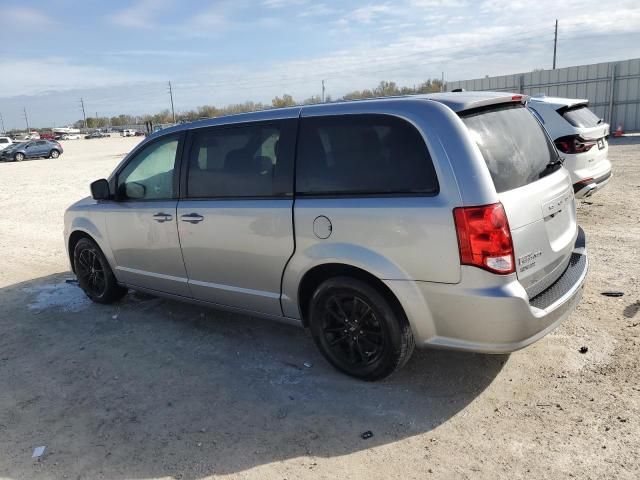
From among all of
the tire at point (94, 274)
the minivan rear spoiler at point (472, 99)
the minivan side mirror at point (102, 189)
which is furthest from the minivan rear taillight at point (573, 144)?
the tire at point (94, 274)

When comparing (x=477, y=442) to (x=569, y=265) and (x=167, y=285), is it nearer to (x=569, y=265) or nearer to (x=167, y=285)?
(x=569, y=265)

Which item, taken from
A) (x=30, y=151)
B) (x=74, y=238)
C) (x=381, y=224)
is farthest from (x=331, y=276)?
(x=30, y=151)

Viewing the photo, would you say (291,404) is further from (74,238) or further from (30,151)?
(30,151)

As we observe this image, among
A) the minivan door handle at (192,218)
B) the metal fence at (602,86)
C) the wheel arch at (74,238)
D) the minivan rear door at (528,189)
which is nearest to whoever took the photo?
the minivan rear door at (528,189)

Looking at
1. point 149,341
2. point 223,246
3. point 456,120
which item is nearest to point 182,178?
point 223,246

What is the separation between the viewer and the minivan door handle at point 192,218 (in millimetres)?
4426

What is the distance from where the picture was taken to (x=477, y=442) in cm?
308

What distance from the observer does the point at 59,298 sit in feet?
20.2

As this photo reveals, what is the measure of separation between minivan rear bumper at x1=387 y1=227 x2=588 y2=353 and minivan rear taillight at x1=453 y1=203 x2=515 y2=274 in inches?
2.6

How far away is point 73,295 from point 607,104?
24.9 m

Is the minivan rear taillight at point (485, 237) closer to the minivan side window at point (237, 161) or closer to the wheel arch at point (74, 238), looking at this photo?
the minivan side window at point (237, 161)

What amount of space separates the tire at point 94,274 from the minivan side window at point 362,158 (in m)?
2.85

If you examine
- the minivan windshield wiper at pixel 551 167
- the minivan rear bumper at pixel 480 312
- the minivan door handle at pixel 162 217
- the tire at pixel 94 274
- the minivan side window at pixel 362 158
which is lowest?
the tire at pixel 94 274

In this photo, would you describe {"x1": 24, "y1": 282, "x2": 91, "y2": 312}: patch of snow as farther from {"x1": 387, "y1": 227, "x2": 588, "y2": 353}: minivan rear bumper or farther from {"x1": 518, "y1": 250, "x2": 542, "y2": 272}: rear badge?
{"x1": 518, "y1": 250, "x2": 542, "y2": 272}: rear badge
